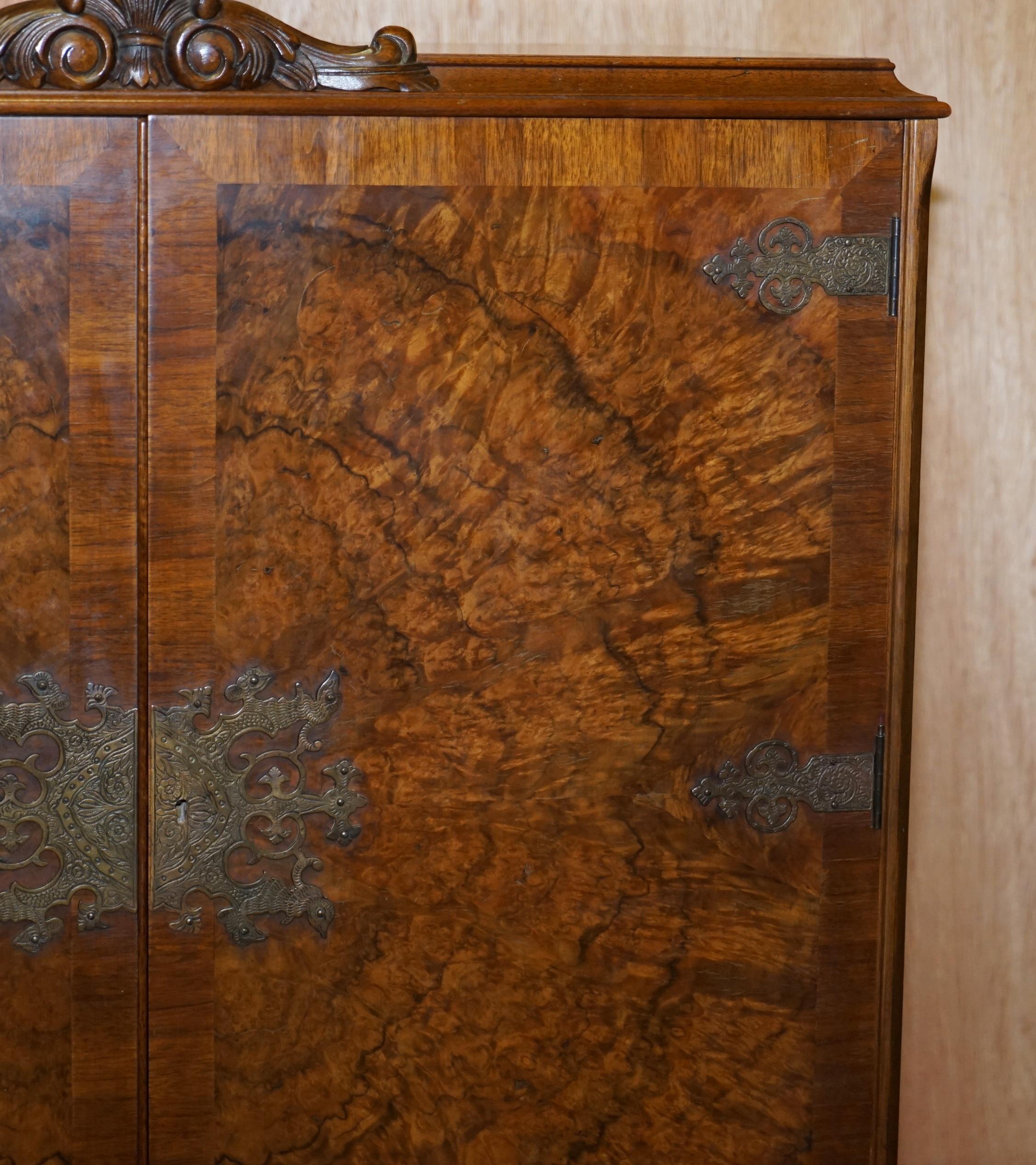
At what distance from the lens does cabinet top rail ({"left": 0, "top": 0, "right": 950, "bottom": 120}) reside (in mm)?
1205

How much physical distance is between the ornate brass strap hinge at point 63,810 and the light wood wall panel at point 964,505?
106 cm

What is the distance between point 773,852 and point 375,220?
2.88 ft

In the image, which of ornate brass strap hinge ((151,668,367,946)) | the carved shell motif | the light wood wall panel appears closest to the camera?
the carved shell motif

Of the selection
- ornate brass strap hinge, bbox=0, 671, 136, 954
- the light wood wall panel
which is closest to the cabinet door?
ornate brass strap hinge, bbox=0, 671, 136, 954

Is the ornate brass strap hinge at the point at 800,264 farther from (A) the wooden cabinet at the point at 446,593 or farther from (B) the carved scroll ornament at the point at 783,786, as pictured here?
(B) the carved scroll ornament at the point at 783,786

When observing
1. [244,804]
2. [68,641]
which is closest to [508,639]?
[244,804]

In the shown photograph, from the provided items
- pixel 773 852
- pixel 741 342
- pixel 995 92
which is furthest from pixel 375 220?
pixel 995 92

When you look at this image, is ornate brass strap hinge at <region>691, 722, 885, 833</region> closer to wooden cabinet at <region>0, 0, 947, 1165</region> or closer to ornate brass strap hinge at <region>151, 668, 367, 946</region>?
wooden cabinet at <region>0, 0, 947, 1165</region>

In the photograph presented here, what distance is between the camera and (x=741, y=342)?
4.30ft

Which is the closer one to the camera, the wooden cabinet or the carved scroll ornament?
the wooden cabinet

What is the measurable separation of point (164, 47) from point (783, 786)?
1.09m

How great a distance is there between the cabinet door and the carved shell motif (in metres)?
0.06

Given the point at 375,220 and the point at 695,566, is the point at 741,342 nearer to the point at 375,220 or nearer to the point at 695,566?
the point at 695,566

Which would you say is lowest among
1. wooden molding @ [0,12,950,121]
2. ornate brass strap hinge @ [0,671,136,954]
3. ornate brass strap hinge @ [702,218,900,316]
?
ornate brass strap hinge @ [0,671,136,954]
